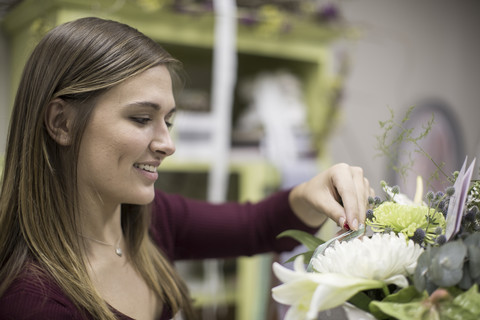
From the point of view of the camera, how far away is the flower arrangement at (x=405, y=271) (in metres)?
0.46

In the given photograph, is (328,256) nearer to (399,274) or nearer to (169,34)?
(399,274)

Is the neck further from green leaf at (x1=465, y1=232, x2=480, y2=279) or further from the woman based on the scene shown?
green leaf at (x1=465, y1=232, x2=480, y2=279)

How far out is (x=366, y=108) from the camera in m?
2.44

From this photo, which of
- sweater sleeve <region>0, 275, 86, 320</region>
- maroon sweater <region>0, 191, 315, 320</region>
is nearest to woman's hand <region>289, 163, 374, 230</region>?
maroon sweater <region>0, 191, 315, 320</region>

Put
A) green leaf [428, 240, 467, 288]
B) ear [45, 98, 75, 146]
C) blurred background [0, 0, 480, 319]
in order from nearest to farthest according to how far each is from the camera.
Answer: green leaf [428, 240, 467, 288]
ear [45, 98, 75, 146]
blurred background [0, 0, 480, 319]

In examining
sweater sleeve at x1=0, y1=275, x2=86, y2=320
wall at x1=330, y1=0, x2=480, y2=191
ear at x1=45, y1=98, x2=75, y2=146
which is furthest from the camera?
wall at x1=330, y1=0, x2=480, y2=191

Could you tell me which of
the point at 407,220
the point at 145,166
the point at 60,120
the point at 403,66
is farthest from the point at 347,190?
the point at 403,66

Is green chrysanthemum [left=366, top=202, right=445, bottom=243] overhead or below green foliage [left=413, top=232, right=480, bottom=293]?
overhead

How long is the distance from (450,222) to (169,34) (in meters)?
1.15

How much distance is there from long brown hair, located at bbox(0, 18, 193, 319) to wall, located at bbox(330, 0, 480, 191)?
1.53m

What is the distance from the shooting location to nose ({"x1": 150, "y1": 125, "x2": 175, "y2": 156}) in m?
0.80

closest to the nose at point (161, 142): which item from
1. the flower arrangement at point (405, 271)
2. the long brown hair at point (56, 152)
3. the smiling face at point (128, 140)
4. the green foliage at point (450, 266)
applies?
the smiling face at point (128, 140)

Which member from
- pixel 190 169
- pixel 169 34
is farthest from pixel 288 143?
pixel 169 34

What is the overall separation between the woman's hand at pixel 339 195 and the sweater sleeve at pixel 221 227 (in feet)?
0.39
